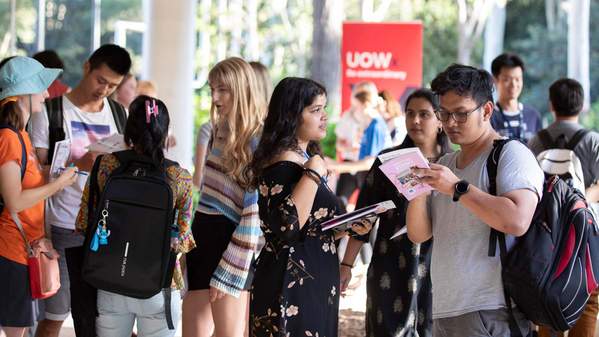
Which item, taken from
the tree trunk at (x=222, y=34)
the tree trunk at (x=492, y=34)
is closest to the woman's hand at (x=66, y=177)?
the tree trunk at (x=492, y=34)

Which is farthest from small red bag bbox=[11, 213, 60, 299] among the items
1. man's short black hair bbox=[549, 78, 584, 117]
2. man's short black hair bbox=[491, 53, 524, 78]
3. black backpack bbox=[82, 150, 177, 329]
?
man's short black hair bbox=[491, 53, 524, 78]

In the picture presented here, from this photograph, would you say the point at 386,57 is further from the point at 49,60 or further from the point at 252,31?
the point at 252,31

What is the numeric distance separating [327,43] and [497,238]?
1815 cm

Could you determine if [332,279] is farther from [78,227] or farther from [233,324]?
[78,227]

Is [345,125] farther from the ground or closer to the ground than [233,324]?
farther from the ground

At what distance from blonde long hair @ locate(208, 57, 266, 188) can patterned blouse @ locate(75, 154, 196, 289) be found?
37 cm

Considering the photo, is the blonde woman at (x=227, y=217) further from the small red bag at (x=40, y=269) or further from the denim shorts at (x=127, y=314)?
the small red bag at (x=40, y=269)

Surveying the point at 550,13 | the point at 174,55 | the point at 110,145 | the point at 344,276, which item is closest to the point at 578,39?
the point at 174,55

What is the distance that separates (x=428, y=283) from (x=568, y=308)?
1526 mm

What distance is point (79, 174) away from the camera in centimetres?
537

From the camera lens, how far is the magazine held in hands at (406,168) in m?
3.54

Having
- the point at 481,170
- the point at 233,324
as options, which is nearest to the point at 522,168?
the point at 481,170

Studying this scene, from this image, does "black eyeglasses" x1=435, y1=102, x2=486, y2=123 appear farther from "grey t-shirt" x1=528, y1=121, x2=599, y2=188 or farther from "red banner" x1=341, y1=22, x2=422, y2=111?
"red banner" x1=341, y1=22, x2=422, y2=111

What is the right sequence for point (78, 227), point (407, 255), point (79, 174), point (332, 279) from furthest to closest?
point (79, 174)
point (407, 255)
point (78, 227)
point (332, 279)
